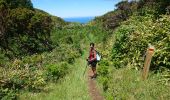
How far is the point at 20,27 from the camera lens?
32062mm

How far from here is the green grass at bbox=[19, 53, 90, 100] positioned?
16.7 meters

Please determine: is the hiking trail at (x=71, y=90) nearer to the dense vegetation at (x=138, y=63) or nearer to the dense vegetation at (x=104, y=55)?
the dense vegetation at (x=104, y=55)

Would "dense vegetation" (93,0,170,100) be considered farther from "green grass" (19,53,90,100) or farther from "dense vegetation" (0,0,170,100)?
"green grass" (19,53,90,100)

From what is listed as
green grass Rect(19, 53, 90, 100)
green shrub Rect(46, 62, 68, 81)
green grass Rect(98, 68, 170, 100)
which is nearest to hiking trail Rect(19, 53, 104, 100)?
green grass Rect(19, 53, 90, 100)

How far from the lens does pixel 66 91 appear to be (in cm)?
1803

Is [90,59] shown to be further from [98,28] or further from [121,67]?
[98,28]

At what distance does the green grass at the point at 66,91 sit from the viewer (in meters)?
16.7

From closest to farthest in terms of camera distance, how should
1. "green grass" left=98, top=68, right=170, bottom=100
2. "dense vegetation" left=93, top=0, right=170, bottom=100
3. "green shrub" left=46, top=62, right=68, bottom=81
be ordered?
"green grass" left=98, top=68, right=170, bottom=100 → "dense vegetation" left=93, top=0, right=170, bottom=100 → "green shrub" left=46, top=62, right=68, bottom=81

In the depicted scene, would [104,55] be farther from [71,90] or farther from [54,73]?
[71,90]

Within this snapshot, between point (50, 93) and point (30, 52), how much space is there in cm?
1482

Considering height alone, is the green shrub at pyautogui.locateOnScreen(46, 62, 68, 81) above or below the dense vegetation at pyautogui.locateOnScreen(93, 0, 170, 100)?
below

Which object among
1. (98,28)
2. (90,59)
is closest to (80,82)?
(90,59)

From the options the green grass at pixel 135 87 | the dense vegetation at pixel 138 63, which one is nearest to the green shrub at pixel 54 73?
the dense vegetation at pixel 138 63

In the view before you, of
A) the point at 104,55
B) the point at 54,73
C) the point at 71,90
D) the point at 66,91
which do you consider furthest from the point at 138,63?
the point at 104,55
